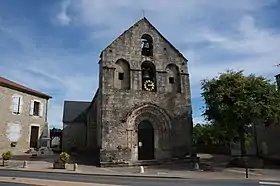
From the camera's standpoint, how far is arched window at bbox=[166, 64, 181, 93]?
2357cm

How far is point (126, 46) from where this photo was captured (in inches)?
904

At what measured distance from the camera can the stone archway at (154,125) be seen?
69.9 ft

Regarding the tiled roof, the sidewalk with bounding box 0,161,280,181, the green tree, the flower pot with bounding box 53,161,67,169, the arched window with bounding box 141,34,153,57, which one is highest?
the arched window with bounding box 141,34,153,57

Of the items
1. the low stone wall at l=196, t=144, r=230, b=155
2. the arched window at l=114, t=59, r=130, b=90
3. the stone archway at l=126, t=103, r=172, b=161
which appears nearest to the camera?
the stone archway at l=126, t=103, r=172, b=161

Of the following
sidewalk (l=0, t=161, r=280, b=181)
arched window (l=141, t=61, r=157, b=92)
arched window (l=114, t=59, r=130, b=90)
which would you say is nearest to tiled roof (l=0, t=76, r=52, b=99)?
arched window (l=114, t=59, r=130, b=90)

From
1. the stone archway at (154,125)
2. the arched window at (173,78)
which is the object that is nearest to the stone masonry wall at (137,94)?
the arched window at (173,78)

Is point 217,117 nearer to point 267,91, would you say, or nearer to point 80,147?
point 267,91

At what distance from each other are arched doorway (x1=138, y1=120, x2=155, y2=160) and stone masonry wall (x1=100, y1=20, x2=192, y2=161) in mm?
1485

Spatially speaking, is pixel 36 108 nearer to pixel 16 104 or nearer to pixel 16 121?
pixel 16 104

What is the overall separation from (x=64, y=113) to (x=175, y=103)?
20.4m

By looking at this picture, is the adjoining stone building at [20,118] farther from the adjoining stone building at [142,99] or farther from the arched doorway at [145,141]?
the arched doorway at [145,141]

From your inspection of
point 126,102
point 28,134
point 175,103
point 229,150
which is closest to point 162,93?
point 175,103

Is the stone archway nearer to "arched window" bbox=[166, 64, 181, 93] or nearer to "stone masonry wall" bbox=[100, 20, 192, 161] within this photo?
"stone masonry wall" bbox=[100, 20, 192, 161]

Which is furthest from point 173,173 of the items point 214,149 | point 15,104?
point 214,149
